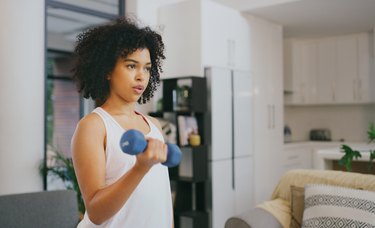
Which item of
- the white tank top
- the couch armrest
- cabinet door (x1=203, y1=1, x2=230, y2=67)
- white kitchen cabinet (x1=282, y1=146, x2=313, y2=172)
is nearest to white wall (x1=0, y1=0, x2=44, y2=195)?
cabinet door (x1=203, y1=1, x2=230, y2=67)

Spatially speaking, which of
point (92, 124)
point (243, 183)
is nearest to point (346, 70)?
point (243, 183)

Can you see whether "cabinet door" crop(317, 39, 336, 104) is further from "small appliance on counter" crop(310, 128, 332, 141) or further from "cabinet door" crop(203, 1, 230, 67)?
"cabinet door" crop(203, 1, 230, 67)

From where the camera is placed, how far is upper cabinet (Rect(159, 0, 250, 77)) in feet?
12.4

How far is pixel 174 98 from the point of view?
3701 mm

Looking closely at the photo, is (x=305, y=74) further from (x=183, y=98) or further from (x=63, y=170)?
(x=63, y=170)

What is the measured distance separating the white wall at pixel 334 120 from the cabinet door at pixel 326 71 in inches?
12.9

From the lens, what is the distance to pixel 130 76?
1053 millimetres

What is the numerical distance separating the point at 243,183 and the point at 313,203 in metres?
1.94

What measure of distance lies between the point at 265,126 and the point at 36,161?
2424 millimetres

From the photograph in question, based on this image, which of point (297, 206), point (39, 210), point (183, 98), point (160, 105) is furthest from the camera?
point (160, 105)

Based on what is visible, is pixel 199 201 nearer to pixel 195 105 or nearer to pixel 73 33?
pixel 195 105

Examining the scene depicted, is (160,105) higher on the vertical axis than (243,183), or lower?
higher

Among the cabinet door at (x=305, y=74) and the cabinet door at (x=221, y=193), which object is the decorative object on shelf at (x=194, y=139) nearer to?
the cabinet door at (x=221, y=193)

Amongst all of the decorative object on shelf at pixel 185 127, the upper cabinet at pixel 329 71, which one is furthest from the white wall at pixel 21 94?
the upper cabinet at pixel 329 71
